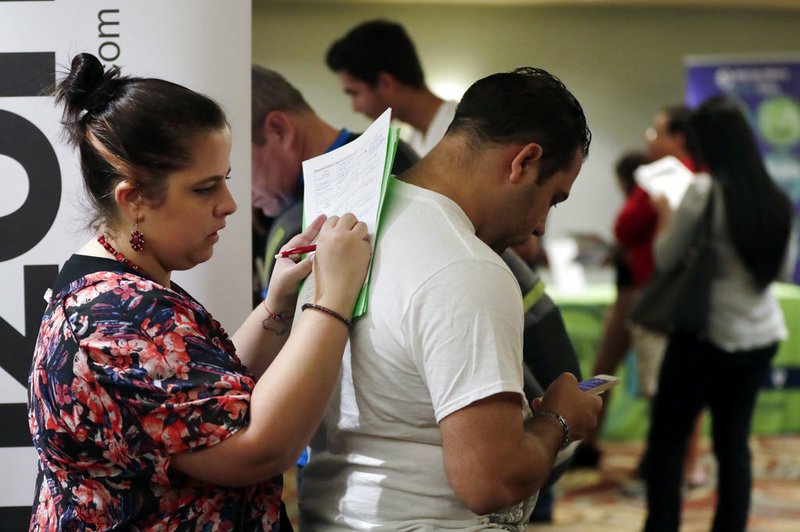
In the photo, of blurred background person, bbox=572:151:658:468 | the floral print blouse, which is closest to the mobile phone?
the floral print blouse

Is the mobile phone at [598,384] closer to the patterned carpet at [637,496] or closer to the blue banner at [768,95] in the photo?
the patterned carpet at [637,496]

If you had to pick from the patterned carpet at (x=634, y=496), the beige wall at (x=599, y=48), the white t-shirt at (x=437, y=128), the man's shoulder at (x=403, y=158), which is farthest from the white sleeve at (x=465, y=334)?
the beige wall at (x=599, y=48)

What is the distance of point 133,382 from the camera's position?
1.13m

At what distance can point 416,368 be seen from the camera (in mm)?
1212

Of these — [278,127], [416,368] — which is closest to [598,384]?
[416,368]

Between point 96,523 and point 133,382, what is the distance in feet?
0.68

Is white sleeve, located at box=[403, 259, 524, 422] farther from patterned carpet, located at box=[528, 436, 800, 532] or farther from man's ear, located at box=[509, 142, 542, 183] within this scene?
patterned carpet, located at box=[528, 436, 800, 532]

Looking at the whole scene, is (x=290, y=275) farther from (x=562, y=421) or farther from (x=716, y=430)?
(x=716, y=430)

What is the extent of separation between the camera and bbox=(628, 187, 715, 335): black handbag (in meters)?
3.34

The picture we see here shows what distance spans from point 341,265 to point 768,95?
22.7 feet

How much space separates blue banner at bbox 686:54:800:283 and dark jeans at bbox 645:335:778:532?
14.6 feet

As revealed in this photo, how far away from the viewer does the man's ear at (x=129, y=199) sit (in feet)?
4.06

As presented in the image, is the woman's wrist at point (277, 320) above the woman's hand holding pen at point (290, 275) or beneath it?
A: beneath

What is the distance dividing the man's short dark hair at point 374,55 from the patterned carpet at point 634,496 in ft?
7.06
